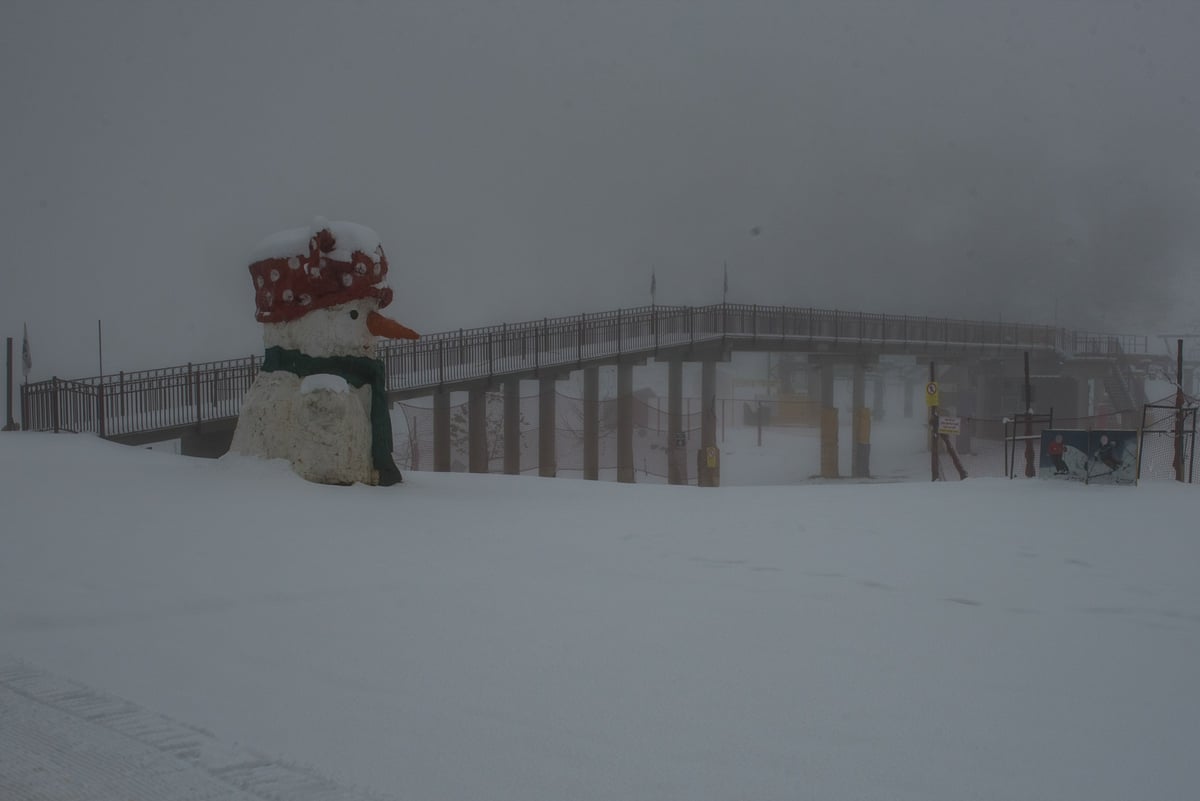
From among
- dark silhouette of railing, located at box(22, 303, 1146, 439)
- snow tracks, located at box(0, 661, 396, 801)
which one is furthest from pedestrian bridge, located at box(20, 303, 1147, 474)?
snow tracks, located at box(0, 661, 396, 801)

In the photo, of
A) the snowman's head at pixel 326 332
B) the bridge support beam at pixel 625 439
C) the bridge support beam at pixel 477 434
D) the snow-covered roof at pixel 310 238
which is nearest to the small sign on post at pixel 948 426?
the bridge support beam at pixel 625 439

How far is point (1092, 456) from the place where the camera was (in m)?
11.2

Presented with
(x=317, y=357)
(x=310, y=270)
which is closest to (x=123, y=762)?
(x=317, y=357)

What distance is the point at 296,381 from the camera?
375 inches

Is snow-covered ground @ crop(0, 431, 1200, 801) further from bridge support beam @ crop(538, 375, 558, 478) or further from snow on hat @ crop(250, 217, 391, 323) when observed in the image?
bridge support beam @ crop(538, 375, 558, 478)

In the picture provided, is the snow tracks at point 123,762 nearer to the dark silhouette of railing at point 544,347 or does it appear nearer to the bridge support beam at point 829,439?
the dark silhouette of railing at point 544,347

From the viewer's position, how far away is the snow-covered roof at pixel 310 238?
31.4 ft

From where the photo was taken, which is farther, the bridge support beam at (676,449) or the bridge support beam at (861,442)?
the bridge support beam at (861,442)

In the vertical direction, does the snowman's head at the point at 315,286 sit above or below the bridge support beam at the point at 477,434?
above

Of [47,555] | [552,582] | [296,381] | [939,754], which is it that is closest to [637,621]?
[552,582]

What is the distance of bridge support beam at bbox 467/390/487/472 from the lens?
19.0m

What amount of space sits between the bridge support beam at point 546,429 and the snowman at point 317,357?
33.8 feet

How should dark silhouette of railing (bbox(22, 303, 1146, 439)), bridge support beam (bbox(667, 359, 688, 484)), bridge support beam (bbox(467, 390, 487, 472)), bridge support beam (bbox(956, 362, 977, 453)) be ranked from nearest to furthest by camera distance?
dark silhouette of railing (bbox(22, 303, 1146, 439)) < bridge support beam (bbox(467, 390, 487, 472)) < bridge support beam (bbox(667, 359, 688, 484)) < bridge support beam (bbox(956, 362, 977, 453))

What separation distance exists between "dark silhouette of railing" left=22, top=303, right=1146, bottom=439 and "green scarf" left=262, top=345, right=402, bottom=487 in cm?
546
